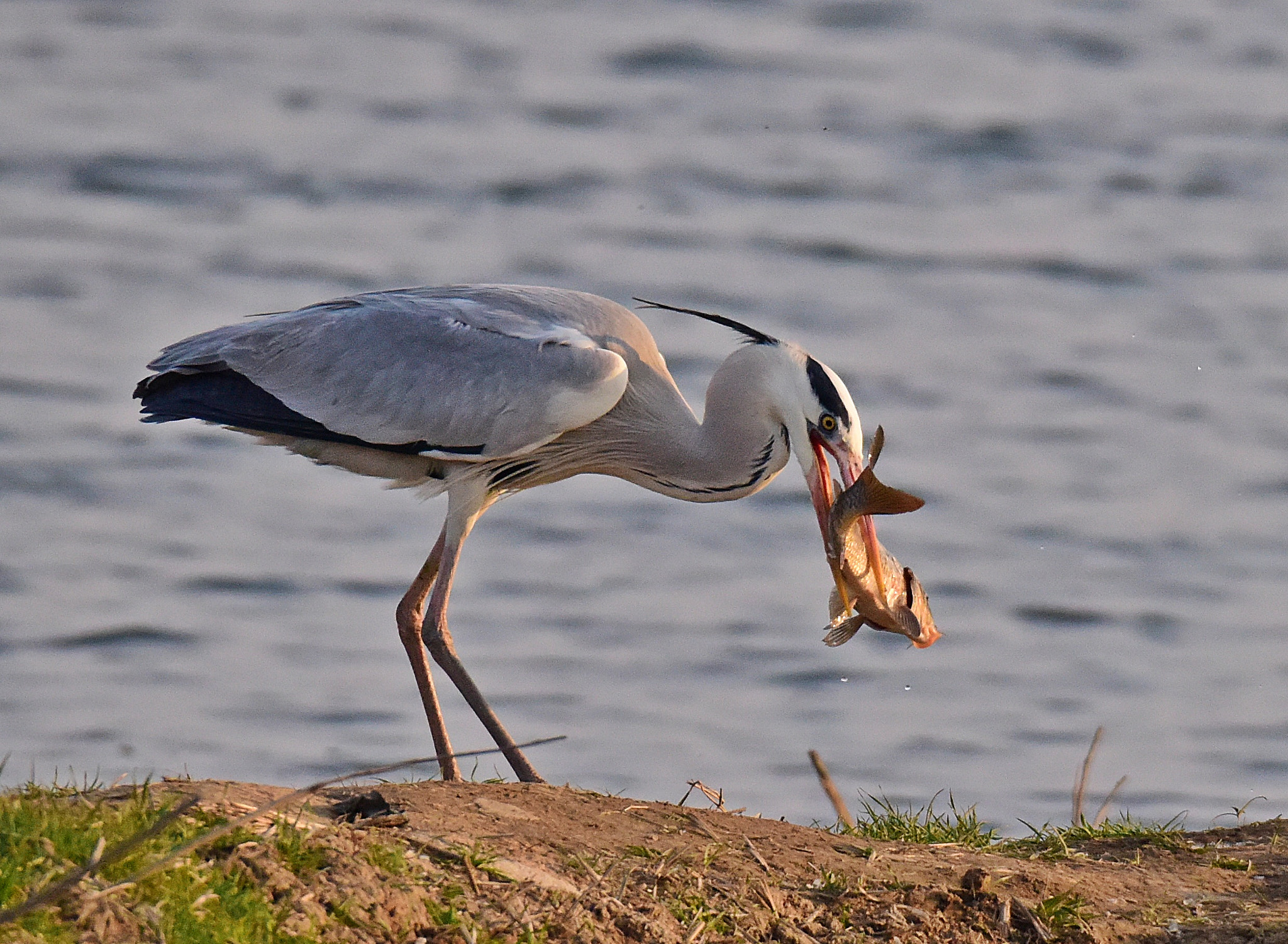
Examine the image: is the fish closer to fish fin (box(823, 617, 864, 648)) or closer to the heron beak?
fish fin (box(823, 617, 864, 648))

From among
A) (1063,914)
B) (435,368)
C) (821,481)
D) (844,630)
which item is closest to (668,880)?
(1063,914)

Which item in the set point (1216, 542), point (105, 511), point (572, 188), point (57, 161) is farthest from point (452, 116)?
point (1216, 542)

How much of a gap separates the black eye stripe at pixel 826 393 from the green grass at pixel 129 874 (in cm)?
305

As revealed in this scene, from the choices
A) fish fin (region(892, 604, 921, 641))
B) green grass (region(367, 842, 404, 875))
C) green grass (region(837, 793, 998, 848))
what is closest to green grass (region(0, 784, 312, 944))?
green grass (region(367, 842, 404, 875))

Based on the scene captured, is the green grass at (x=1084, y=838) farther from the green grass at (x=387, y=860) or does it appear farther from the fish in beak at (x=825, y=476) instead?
the green grass at (x=387, y=860)

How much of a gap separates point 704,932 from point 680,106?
1398cm

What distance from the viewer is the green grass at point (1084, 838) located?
20.0 ft

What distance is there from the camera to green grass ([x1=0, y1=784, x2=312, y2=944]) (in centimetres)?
401

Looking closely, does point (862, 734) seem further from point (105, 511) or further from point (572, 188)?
point (572, 188)

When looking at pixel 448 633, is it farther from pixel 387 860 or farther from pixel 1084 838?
pixel 387 860

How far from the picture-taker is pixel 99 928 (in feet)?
13.1

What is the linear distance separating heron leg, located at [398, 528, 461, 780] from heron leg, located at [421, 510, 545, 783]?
0.16ft

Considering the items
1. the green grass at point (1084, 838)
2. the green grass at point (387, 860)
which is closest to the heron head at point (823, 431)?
the green grass at point (1084, 838)

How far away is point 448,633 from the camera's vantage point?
23.9 ft
